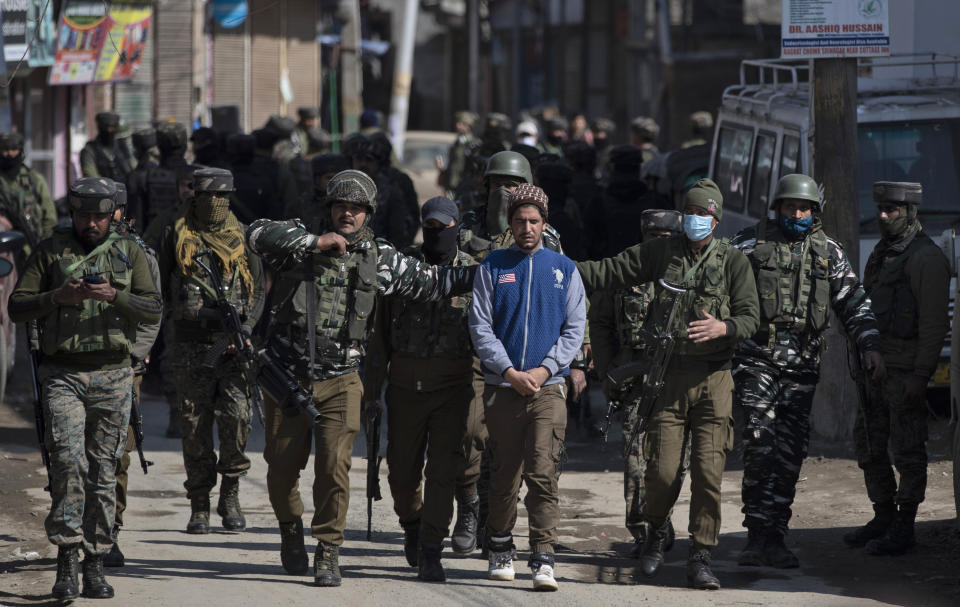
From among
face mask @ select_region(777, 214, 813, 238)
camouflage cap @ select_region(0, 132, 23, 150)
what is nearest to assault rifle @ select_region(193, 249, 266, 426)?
face mask @ select_region(777, 214, 813, 238)

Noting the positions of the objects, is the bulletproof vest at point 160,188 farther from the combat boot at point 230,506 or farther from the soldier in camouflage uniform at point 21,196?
the combat boot at point 230,506

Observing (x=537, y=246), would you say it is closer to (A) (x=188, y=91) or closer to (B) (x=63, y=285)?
(B) (x=63, y=285)

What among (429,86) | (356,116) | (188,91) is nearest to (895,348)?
(188,91)

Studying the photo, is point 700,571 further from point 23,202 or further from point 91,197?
point 23,202

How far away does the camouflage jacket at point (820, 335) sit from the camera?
7613 mm

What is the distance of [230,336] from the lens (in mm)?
7961

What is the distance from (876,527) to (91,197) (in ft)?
14.5

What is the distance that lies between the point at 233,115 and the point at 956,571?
14174 millimetres

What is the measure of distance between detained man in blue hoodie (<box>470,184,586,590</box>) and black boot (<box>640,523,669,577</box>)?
2.04 ft

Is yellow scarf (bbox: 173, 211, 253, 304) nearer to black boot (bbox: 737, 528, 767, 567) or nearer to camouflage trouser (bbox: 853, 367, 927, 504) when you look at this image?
black boot (bbox: 737, 528, 767, 567)

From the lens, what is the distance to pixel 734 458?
1066 centimetres

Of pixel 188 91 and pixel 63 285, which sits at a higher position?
pixel 188 91

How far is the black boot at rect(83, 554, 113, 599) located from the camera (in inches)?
270

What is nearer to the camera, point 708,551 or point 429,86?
point 708,551
